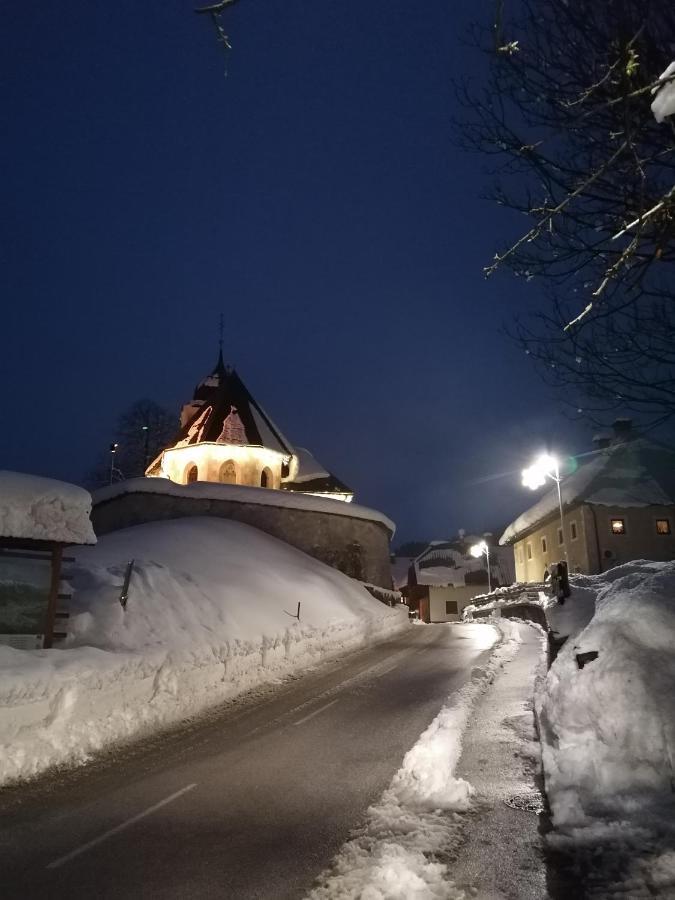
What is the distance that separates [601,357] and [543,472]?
15.5m

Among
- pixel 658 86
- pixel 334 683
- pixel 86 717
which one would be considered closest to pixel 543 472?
pixel 334 683

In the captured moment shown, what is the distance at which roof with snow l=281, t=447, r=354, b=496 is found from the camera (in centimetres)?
3997

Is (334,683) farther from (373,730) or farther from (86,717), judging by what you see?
(86,717)

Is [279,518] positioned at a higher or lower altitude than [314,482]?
lower

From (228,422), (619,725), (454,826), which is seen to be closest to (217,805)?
(454,826)

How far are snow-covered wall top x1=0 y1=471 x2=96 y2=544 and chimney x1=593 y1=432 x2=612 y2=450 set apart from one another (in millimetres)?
40767

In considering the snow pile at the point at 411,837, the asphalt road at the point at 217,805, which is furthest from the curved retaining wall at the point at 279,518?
the snow pile at the point at 411,837

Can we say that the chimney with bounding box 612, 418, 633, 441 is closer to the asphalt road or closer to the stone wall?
the stone wall

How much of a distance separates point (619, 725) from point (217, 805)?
4201 millimetres

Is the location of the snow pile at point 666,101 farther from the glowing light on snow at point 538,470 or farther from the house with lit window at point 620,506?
the house with lit window at point 620,506

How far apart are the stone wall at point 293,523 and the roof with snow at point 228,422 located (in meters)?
7.88

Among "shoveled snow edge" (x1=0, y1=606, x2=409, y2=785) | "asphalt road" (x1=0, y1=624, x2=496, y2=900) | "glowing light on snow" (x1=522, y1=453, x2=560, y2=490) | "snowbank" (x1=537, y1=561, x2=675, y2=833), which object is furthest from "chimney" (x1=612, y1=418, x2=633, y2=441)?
"snowbank" (x1=537, y1=561, x2=675, y2=833)

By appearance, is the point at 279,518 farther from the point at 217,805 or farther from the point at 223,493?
the point at 217,805

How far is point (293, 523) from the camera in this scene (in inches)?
1108
